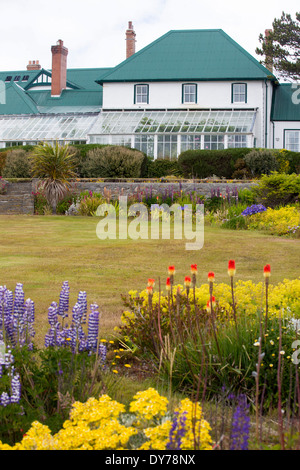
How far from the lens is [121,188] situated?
18703 millimetres

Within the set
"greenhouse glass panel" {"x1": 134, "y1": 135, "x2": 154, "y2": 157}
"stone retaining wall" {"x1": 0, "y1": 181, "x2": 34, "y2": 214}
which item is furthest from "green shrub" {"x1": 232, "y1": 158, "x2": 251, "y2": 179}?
"greenhouse glass panel" {"x1": 134, "y1": 135, "x2": 154, "y2": 157}

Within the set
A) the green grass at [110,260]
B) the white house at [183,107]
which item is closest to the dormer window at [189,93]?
the white house at [183,107]

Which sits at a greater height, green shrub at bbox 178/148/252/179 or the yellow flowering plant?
green shrub at bbox 178/148/252/179

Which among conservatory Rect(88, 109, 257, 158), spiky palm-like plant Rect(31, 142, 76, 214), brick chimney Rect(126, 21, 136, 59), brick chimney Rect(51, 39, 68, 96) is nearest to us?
spiky palm-like plant Rect(31, 142, 76, 214)

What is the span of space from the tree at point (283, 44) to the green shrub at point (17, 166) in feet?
51.0

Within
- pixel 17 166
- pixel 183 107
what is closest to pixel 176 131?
pixel 183 107

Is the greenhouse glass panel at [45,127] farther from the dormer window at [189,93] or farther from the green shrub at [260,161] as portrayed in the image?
the green shrub at [260,161]

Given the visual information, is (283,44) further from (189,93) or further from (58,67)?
(58,67)

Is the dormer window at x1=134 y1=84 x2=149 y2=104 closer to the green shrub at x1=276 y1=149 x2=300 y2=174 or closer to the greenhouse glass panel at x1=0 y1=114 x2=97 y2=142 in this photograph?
the greenhouse glass panel at x1=0 y1=114 x2=97 y2=142

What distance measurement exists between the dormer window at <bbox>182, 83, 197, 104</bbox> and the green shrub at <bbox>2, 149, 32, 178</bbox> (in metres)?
13.6

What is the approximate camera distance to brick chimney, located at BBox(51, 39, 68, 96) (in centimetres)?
3900

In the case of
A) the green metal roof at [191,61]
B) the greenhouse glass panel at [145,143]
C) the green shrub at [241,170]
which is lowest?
the green shrub at [241,170]

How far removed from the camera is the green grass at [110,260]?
6.82m

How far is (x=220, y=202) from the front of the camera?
1653 centimetres
